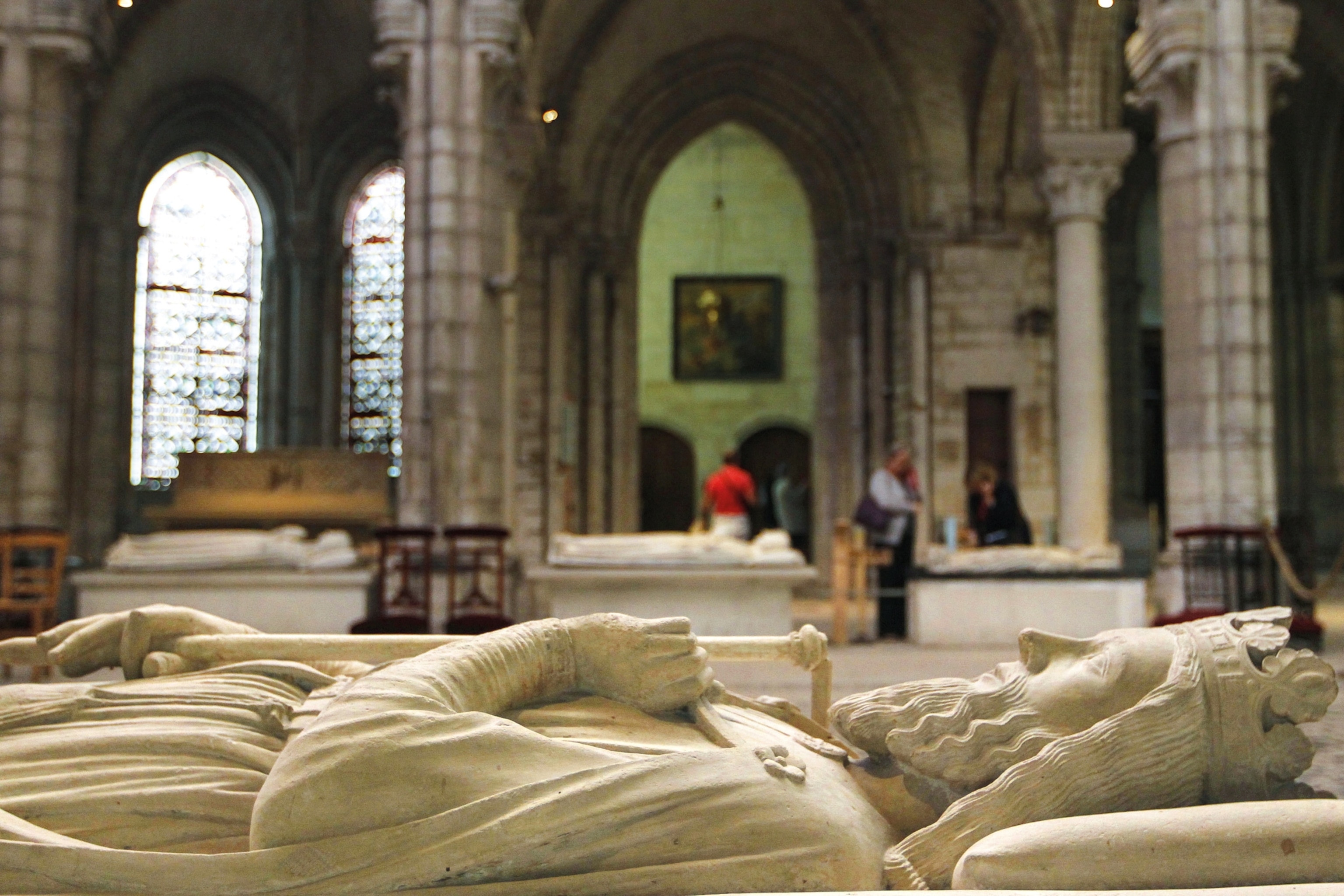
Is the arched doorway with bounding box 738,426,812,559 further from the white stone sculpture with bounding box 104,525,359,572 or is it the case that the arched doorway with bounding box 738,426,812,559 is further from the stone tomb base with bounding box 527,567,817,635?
the white stone sculpture with bounding box 104,525,359,572

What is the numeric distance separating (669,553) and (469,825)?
7.52m

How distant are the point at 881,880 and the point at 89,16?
10179 millimetres

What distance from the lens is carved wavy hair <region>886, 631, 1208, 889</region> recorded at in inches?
94.7

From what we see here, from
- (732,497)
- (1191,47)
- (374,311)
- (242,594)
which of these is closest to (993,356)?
(732,497)

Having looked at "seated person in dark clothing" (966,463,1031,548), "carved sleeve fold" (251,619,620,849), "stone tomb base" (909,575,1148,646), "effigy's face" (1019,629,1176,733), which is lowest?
"stone tomb base" (909,575,1148,646)

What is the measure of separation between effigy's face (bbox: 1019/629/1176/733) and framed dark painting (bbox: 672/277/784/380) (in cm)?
2254

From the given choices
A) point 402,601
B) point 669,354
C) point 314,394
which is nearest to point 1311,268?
point 669,354

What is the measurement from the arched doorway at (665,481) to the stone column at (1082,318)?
38.6 feet

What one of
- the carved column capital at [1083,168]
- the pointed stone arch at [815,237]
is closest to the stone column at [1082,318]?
the carved column capital at [1083,168]

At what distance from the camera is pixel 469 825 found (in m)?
2.26

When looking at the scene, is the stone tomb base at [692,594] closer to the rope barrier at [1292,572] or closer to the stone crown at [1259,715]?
the rope barrier at [1292,572]

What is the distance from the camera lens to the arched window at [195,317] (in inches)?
747

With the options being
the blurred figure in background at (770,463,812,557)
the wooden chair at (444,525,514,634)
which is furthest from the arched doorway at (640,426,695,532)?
the wooden chair at (444,525,514,634)

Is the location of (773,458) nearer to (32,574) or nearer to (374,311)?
(374,311)
